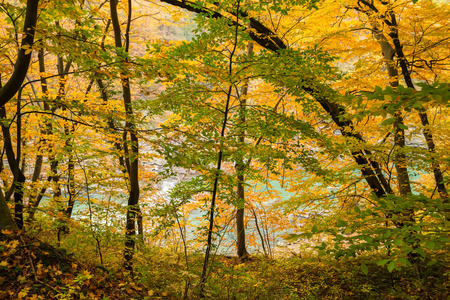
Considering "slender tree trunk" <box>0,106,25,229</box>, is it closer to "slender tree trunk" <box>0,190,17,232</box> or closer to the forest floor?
"slender tree trunk" <box>0,190,17,232</box>

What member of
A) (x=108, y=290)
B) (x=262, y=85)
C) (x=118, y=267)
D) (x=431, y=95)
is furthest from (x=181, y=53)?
(x=262, y=85)

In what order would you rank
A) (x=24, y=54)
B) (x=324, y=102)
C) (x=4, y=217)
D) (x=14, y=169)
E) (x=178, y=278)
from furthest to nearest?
(x=324, y=102) → (x=178, y=278) → (x=14, y=169) → (x=4, y=217) → (x=24, y=54)

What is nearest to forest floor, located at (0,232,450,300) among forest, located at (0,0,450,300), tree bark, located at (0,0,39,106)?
forest, located at (0,0,450,300)

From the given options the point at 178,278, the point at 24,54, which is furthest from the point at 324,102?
the point at 24,54

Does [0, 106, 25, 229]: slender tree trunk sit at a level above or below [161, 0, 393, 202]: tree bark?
below

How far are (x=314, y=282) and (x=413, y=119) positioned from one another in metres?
4.35

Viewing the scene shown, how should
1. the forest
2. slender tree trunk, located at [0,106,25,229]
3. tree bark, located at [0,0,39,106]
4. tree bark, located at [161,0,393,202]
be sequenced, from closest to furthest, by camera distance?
1. the forest
2. tree bark, located at [0,0,39,106]
3. slender tree trunk, located at [0,106,25,229]
4. tree bark, located at [161,0,393,202]

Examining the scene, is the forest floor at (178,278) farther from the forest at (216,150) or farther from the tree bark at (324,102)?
the tree bark at (324,102)

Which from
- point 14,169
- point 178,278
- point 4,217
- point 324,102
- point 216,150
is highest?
point 324,102

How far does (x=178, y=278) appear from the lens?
3762mm

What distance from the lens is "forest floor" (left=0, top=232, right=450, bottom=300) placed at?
105 inches

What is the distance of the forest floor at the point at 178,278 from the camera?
266cm

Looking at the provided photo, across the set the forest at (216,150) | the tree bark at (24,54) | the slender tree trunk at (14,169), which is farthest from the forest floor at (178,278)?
the tree bark at (24,54)

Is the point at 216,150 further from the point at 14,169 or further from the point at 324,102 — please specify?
the point at 324,102
